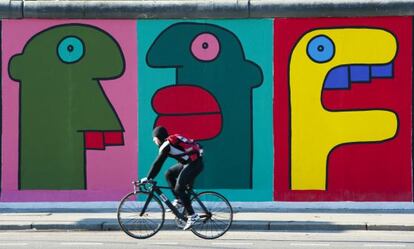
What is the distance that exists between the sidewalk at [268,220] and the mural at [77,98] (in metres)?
0.89

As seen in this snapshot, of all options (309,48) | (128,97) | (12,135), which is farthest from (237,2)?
(12,135)

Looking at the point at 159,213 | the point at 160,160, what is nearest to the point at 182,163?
the point at 160,160

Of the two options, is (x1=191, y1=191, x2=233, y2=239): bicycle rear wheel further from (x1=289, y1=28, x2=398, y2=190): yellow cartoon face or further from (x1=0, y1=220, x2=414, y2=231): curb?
(x1=289, y1=28, x2=398, y2=190): yellow cartoon face

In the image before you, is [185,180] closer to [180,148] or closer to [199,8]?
[180,148]

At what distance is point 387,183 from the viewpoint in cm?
1566

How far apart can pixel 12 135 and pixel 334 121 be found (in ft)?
18.6

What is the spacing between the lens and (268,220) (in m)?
14.0

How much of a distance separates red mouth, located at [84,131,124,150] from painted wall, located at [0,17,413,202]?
18 millimetres

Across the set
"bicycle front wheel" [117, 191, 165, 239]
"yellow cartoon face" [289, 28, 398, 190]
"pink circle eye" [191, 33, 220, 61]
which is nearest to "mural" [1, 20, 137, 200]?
"pink circle eye" [191, 33, 220, 61]

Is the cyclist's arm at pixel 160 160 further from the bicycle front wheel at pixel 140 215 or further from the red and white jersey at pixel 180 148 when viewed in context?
the bicycle front wheel at pixel 140 215

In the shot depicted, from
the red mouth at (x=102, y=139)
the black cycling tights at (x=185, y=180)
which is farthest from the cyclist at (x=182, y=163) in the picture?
the red mouth at (x=102, y=139)

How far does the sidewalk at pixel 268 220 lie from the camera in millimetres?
13547

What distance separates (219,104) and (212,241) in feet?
13.2

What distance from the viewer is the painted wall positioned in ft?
51.2
